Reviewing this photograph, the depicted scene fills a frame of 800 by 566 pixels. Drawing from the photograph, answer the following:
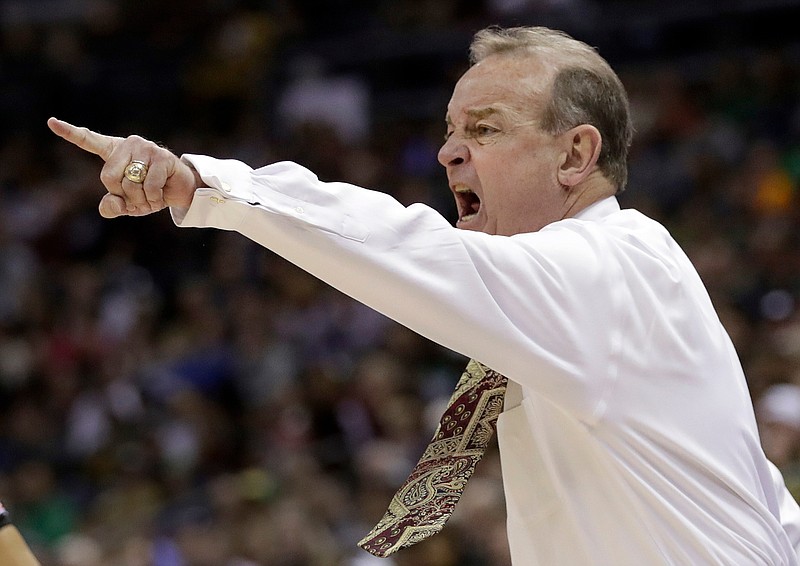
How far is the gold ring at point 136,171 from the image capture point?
2.13m

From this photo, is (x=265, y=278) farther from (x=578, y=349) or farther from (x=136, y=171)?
(x=136, y=171)

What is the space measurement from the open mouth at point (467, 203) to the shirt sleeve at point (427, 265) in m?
0.59

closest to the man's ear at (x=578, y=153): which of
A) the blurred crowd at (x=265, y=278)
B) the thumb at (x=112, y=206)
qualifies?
the thumb at (x=112, y=206)

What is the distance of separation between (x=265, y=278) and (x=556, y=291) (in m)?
6.87

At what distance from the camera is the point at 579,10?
901 cm

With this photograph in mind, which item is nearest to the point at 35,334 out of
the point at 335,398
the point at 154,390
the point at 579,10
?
the point at 154,390

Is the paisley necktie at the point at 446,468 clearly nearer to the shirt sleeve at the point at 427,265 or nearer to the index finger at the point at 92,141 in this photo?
the shirt sleeve at the point at 427,265

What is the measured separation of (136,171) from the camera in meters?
2.13

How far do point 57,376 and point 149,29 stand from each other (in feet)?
12.5

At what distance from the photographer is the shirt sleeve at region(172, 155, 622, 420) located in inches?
86.7

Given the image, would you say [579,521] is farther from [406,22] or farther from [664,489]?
[406,22]

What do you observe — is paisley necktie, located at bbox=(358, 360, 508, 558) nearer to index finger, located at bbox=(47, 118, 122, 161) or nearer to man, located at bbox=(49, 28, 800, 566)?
man, located at bbox=(49, 28, 800, 566)

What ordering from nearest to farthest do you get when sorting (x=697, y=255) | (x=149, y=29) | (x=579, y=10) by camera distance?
(x=697, y=255) < (x=579, y=10) < (x=149, y=29)

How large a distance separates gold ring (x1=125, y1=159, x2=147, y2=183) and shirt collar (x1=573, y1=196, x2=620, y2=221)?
3.34ft
